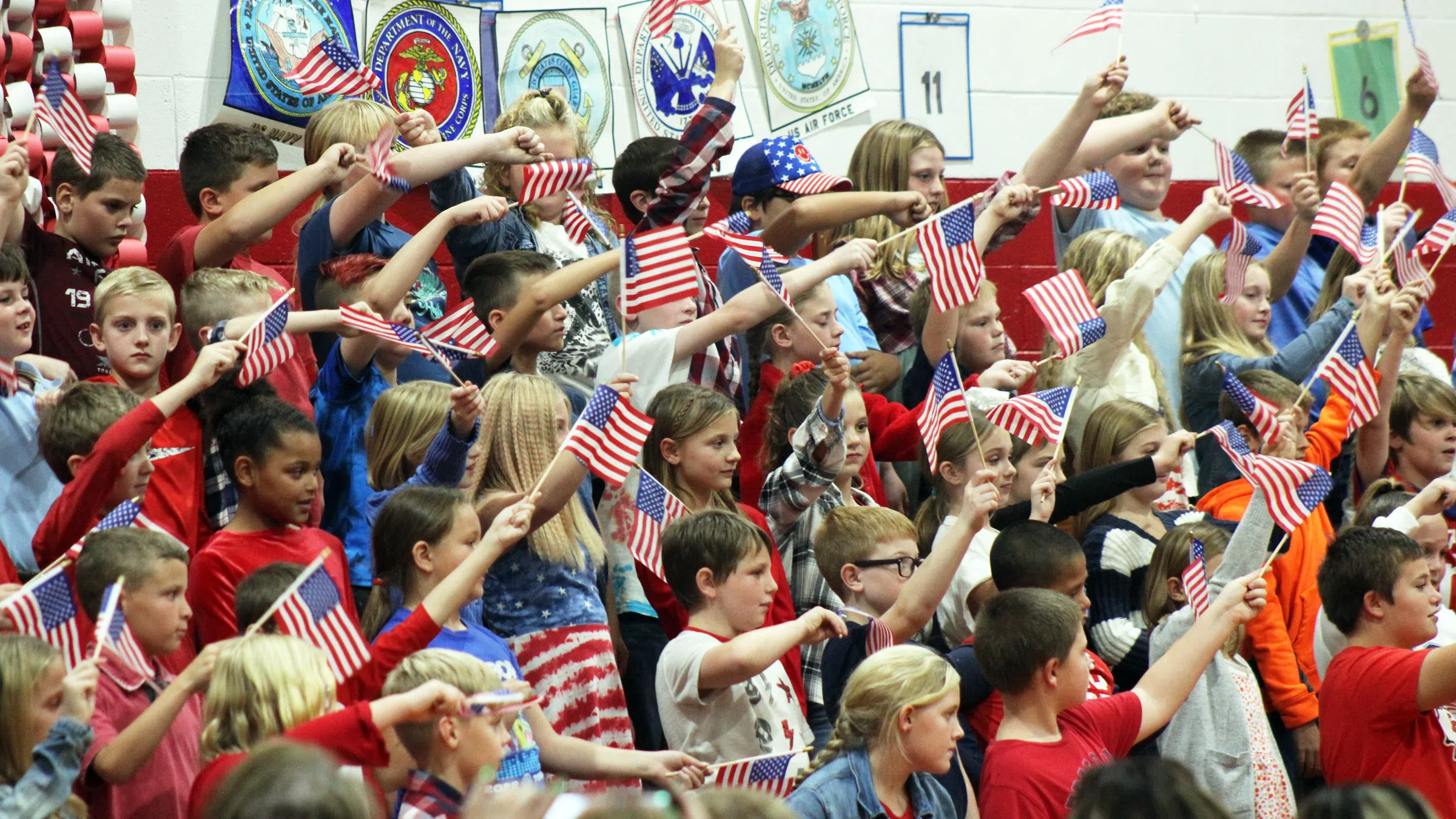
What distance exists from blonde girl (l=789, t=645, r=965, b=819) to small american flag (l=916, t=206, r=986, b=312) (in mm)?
1772

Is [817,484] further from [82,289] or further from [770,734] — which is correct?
[82,289]

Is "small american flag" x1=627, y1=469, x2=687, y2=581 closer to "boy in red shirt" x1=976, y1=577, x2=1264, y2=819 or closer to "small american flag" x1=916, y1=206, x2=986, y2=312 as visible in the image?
"boy in red shirt" x1=976, y1=577, x2=1264, y2=819

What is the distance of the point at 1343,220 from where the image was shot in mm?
6016

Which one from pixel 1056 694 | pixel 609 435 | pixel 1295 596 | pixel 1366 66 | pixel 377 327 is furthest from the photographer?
pixel 1366 66

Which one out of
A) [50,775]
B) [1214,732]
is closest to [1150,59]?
[1214,732]

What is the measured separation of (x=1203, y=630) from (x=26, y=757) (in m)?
2.59

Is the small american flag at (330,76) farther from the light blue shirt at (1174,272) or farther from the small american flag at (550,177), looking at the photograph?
the light blue shirt at (1174,272)

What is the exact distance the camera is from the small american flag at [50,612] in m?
3.39

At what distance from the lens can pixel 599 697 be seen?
4.20 metres

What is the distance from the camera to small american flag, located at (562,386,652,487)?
4.14 meters

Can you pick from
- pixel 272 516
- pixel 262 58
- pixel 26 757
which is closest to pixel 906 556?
pixel 272 516

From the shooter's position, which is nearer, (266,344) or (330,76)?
(266,344)

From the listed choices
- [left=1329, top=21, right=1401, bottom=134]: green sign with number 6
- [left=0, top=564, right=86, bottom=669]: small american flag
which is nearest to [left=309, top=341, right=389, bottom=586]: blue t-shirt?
[left=0, top=564, right=86, bottom=669]: small american flag

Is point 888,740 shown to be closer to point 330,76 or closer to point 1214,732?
point 1214,732
